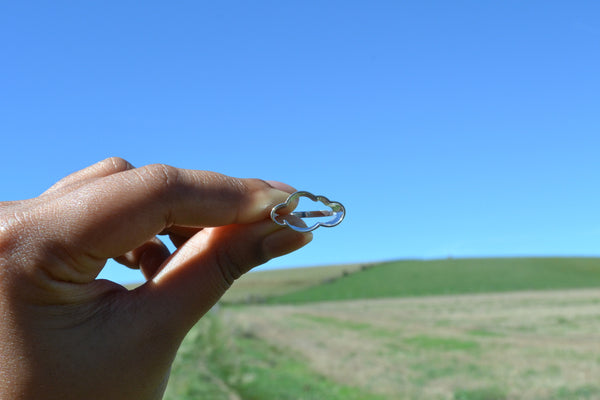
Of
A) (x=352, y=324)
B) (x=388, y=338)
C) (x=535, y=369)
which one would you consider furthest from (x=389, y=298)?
(x=535, y=369)

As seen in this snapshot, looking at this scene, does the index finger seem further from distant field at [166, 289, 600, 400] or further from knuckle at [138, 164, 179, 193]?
distant field at [166, 289, 600, 400]

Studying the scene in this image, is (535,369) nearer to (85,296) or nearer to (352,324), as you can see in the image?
(85,296)

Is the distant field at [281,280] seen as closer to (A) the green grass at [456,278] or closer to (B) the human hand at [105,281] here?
(A) the green grass at [456,278]

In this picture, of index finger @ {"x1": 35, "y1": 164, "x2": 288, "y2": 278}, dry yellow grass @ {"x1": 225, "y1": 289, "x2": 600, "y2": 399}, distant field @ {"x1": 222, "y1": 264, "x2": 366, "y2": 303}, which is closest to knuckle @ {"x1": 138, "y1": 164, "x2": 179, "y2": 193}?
index finger @ {"x1": 35, "y1": 164, "x2": 288, "y2": 278}

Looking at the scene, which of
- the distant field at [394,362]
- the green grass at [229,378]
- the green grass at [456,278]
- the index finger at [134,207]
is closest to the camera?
the index finger at [134,207]

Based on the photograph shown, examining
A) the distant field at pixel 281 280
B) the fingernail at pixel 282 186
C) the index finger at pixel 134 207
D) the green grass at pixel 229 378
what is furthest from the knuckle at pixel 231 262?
the distant field at pixel 281 280

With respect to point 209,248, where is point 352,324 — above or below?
below

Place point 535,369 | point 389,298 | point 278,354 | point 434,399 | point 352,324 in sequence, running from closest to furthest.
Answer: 1. point 434,399
2. point 535,369
3. point 278,354
4. point 352,324
5. point 389,298
